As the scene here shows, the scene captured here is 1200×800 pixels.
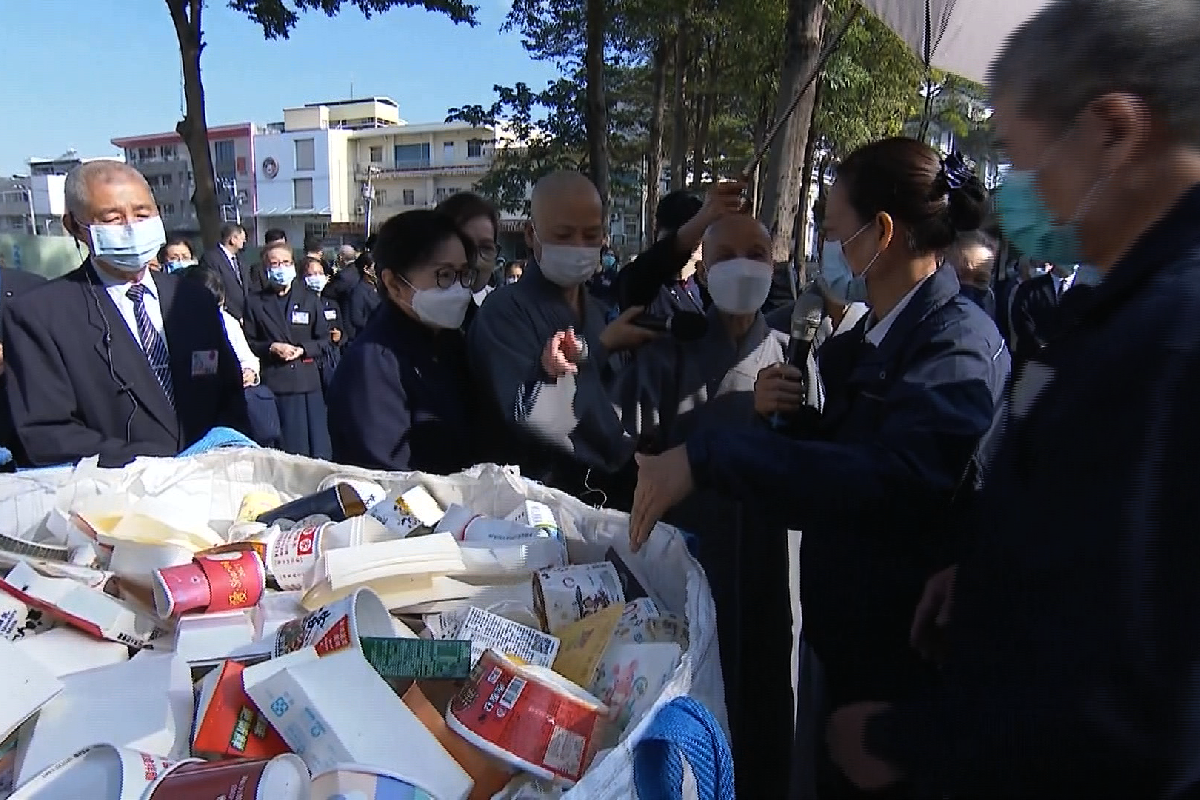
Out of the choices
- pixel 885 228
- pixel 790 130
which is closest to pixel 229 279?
pixel 790 130

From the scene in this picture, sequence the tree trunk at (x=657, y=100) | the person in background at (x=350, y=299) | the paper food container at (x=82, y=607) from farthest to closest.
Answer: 1. the tree trunk at (x=657, y=100)
2. the person in background at (x=350, y=299)
3. the paper food container at (x=82, y=607)

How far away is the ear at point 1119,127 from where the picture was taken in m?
0.86

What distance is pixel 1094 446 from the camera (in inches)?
31.6

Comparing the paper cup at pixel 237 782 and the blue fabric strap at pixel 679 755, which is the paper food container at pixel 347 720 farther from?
the blue fabric strap at pixel 679 755

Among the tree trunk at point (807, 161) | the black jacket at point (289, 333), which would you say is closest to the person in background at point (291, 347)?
the black jacket at point (289, 333)

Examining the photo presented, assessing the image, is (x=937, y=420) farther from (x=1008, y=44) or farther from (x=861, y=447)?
(x=1008, y=44)

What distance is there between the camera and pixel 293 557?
137 centimetres

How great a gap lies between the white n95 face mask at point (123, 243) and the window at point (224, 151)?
81.1m

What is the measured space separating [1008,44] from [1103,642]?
71 centimetres

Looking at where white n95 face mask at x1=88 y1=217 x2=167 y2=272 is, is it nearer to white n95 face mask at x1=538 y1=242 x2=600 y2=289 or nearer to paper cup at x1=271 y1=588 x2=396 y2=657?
white n95 face mask at x1=538 y1=242 x2=600 y2=289

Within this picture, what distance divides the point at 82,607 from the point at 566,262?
5.03ft

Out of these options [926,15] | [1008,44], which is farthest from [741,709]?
[926,15]

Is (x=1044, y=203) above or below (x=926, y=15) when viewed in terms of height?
below

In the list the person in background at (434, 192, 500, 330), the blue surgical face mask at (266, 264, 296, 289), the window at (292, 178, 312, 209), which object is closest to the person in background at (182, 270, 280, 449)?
the blue surgical face mask at (266, 264, 296, 289)
